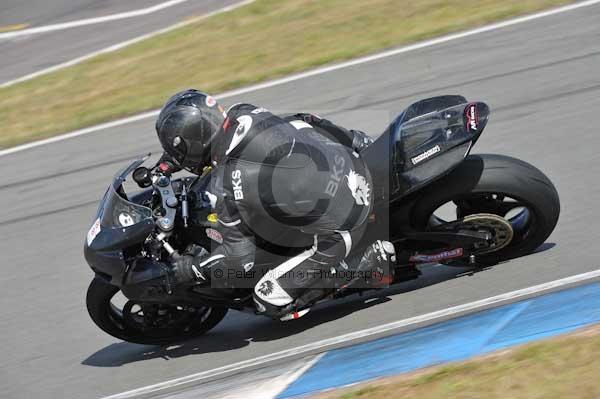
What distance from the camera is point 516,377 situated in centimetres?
429

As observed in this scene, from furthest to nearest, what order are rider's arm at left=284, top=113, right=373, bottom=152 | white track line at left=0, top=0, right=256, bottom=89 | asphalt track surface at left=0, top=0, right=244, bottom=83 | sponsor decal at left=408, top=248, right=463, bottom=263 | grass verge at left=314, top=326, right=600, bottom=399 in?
1. asphalt track surface at left=0, top=0, right=244, bottom=83
2. white track line at left=0, top=0, right=256, bottom=89
3. rider's arm at left=284, top=113, right=373, bottom=152
4. sponsor decal at left=408, top=248, right=463, bottom=263
5. grass verge at left=314, top=326, right=600, bottom=399

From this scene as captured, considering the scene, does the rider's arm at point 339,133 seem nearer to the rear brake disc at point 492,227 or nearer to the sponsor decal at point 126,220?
the rear brake disc at point 492,227

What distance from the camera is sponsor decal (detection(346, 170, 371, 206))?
5355 mm

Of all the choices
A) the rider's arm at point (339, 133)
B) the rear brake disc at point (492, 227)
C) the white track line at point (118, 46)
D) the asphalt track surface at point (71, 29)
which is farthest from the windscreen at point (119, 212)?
the asphalt track surface at point (71, 29)

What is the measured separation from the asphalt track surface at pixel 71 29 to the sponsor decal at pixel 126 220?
27.0 ft

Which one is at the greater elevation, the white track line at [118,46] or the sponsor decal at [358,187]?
the white track line at [118,46]

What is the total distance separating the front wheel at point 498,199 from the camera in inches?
210

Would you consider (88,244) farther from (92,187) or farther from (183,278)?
(92,187)

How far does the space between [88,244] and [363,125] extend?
3.89m

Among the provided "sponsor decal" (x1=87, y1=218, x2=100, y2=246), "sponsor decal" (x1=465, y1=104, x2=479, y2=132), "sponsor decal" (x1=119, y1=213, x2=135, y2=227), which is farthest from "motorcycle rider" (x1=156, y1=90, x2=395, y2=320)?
"sponsor decal" (x1=465, y1=104, x2=479, y2=132)

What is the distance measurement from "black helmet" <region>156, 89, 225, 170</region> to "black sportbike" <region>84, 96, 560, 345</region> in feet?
0.74

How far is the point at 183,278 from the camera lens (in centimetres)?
537

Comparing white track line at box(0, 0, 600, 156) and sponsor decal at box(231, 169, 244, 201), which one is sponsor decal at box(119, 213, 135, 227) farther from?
white track line at box(0, 0, 600, 156)

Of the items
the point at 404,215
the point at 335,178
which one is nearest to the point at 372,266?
the point at 404,215
